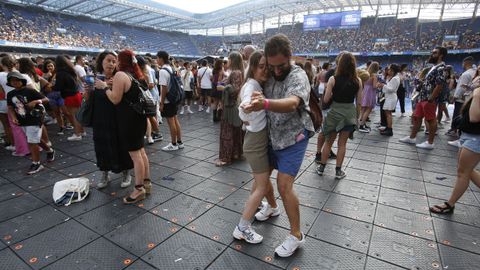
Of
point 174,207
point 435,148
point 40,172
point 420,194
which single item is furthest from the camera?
point 435,148

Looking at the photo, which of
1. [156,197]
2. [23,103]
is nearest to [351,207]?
[156,197]

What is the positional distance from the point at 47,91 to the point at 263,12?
39837mm

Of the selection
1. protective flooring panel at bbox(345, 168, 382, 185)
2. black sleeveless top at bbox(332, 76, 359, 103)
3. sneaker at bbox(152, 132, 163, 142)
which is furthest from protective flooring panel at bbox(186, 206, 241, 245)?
sneaker at bbox(152, 132, 163, 142)

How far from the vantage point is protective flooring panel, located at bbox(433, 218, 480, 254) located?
230cm

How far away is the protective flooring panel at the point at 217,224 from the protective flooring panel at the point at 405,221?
4.96 feet

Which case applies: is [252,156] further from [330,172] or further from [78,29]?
[78,29]

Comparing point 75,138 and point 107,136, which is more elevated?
point 107,136

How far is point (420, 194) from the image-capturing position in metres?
3.26

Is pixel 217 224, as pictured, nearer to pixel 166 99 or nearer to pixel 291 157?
pixel 291 157

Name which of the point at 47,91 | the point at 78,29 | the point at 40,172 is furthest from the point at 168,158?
the point at 78,29

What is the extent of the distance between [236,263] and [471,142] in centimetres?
258

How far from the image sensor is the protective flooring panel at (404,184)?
338 centimetres

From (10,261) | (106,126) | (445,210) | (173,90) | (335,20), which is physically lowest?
(10,261)

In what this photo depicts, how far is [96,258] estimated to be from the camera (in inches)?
83.4
